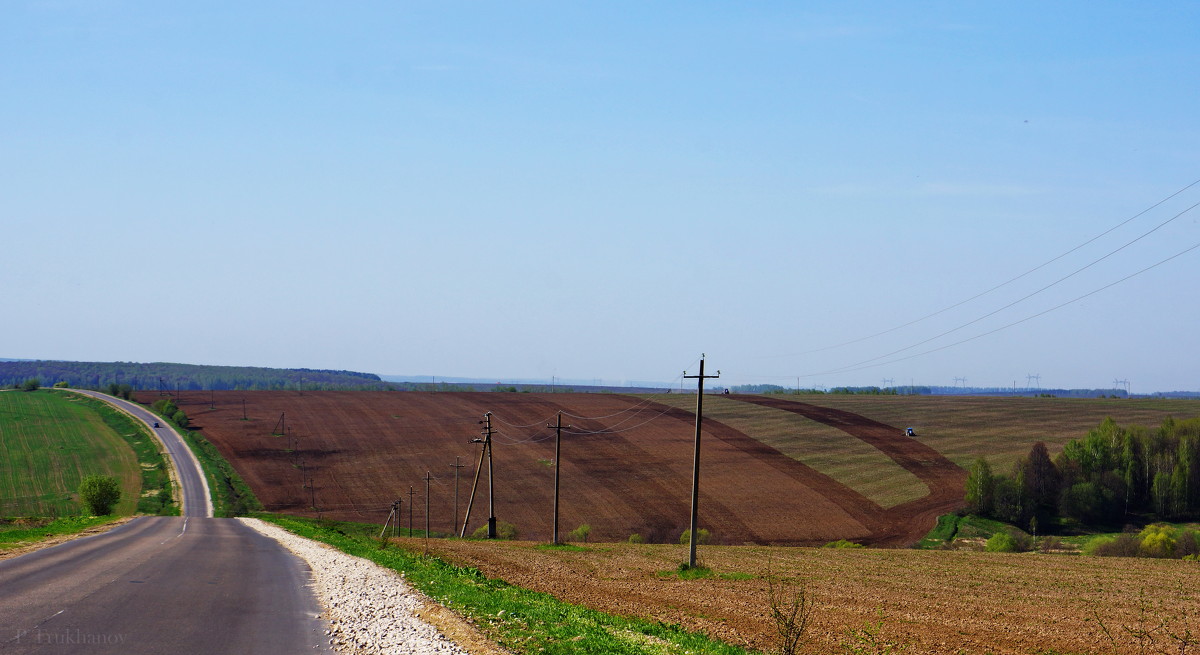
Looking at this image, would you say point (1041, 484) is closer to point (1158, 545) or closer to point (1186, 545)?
point (1186, 545)

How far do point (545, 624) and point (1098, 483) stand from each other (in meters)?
84.6

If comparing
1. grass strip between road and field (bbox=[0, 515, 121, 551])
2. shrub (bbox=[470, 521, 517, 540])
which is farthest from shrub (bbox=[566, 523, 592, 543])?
grass strip between road and field (bbox=[0, 515, 121, 551])

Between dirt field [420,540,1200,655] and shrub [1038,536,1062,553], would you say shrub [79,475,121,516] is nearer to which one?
dirt field [420,540,1200,655]

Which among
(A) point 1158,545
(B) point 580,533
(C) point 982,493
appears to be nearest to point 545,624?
(B) point 580,533

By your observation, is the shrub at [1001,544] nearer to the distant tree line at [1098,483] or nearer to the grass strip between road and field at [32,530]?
the distant tree line at [1098,483]

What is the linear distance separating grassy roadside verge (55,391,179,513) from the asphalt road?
178 ft

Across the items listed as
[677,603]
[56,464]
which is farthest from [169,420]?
[677,603]

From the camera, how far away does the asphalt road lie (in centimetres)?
1489

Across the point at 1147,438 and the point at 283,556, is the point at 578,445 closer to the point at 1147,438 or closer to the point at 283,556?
the point at 1147,438

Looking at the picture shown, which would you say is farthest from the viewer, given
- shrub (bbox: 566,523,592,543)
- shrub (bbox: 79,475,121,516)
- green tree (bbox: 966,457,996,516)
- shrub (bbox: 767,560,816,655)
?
green tree (bbox: 966,457,996,516)

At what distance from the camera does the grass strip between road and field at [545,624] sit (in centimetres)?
1544

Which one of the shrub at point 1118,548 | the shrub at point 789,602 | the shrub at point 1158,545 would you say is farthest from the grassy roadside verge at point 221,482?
the shrub at point 1158,545

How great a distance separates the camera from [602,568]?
114 feet

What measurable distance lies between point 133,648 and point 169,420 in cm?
13305
